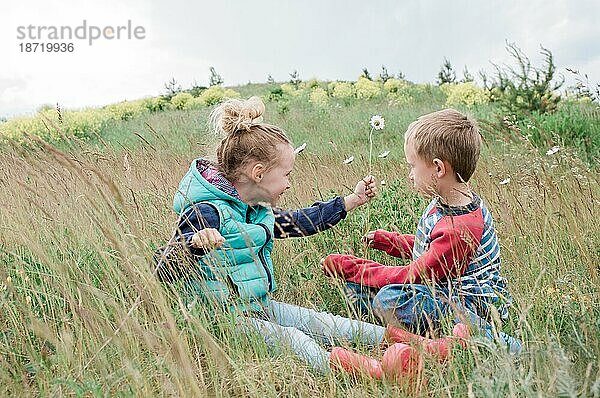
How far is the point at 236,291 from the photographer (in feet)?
9.74

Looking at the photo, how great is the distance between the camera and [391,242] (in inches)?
129

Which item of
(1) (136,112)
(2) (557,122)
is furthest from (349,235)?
(1) (136,112)

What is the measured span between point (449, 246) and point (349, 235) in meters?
1.10

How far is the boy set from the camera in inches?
109

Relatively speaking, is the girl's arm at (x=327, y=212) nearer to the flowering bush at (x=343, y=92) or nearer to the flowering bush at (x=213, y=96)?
the flowering bush at (x=343, y=92)

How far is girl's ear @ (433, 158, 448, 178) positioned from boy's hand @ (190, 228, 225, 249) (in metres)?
0.98

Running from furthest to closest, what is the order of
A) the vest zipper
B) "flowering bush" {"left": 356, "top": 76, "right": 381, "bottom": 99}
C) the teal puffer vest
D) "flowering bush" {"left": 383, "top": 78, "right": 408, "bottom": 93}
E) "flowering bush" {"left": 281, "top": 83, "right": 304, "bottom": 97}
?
"flowering bush" {"left": 281, "top": 83, "right": 304, "bottom": 97} < "flowering bush" {"left": 383, "top": 78, "right": 408, "bottom": 93} < "flowering bush" {"left": 356, "top": 76, "right": 381, "bottom": 99} < the vest zipper < the teal puffer vest

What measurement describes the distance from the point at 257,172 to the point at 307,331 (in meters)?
0.73

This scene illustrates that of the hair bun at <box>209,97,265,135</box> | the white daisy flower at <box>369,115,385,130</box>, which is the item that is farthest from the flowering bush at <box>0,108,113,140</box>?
the hair bun at <box>209,97,265,135</box>

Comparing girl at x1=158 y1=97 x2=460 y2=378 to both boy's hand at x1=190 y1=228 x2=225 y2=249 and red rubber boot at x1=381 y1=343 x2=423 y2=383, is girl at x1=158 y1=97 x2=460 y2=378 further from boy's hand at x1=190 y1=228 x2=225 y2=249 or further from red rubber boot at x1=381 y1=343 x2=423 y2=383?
red rubber boot at x1=381 y1=343 x2=423 y2=383

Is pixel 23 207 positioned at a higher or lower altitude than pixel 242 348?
higher

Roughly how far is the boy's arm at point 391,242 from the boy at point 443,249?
0.06 metres

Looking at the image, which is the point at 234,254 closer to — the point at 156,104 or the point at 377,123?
the point at 377,123

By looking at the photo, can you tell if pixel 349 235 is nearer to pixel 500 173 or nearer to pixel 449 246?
pixel 449 246
